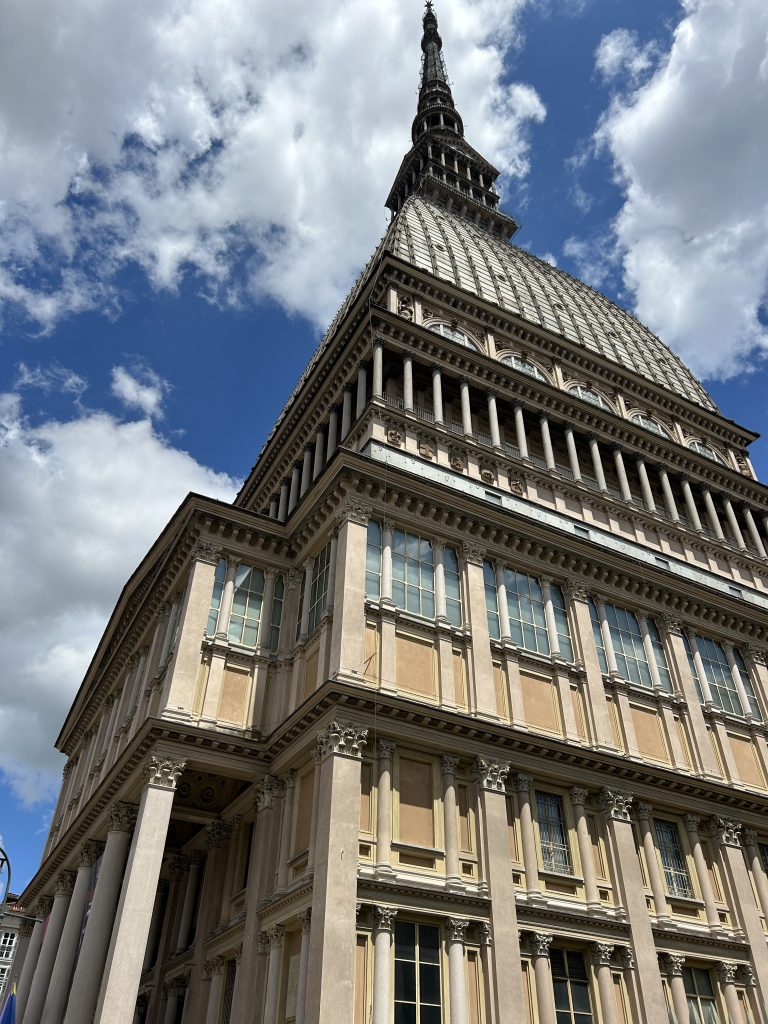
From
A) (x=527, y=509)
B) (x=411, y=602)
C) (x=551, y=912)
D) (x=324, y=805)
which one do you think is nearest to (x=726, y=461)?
(x=527, y=509)

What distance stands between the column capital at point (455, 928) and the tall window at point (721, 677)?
55.8 ft

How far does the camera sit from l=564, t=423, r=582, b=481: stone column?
41.6 meters

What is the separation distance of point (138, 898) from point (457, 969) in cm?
985

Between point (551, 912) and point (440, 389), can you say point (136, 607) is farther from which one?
point (551, 912)

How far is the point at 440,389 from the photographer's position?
40219mm

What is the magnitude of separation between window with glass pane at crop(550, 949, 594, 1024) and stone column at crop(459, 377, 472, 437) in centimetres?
2242

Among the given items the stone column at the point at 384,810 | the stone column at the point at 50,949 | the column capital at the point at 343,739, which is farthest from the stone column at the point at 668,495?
the stone column at the point at 50,949

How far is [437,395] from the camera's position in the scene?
3959 centimetres

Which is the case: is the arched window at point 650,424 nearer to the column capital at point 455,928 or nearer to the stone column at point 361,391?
the stone column at point 361,391

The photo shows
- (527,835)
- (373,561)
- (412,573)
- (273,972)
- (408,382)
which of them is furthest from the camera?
(408,382)

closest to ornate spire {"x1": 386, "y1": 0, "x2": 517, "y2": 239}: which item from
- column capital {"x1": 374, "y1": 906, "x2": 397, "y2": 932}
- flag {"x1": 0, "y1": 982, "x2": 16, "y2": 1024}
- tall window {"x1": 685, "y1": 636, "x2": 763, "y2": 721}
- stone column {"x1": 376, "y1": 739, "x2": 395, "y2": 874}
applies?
tall window {"x1": 685, "y1": 636, "x2": 763, "y2": 721}

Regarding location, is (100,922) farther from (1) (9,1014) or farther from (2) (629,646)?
(2) (629,646)

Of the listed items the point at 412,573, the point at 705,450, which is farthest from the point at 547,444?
the point at 705,450

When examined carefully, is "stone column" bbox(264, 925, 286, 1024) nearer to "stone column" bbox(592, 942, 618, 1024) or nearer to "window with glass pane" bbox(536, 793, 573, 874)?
"window with glass pane" bbox(536, 793, 573, 874)
